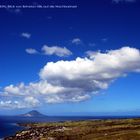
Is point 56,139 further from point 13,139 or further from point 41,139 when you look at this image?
point 13,139

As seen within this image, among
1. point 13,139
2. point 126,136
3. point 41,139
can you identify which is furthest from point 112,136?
point 13,139

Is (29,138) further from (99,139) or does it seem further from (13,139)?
(99,139)

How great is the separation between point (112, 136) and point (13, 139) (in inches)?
1797

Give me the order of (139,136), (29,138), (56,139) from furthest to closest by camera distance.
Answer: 1. (29,138)
2. (56,139)
3. (139,136)

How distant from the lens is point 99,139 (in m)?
108

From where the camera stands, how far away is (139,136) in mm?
107688

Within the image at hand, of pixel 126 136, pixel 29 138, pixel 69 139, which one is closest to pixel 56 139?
pixel 69 139

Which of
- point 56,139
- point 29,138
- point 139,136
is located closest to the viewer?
point 139,136

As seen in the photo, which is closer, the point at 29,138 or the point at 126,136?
→ the point at 126,136

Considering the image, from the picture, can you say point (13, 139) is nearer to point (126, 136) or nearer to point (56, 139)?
point (56, 139)

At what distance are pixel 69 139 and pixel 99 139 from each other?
11801 millimetres

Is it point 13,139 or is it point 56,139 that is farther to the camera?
point 13,139

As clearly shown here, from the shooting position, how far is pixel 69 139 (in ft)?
373

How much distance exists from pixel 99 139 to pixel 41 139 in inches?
912
